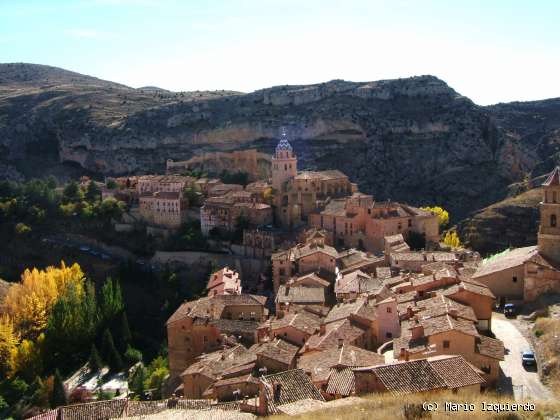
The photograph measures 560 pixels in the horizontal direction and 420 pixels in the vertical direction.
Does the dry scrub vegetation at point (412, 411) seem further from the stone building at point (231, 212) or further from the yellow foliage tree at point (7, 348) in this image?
the stone building at point (231, 212)

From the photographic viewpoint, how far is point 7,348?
A: 132 feet

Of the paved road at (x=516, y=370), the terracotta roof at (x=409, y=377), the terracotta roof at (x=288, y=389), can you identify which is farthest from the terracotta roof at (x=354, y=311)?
the terracotta roof at (x=409, y=377)

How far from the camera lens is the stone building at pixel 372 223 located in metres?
46.5

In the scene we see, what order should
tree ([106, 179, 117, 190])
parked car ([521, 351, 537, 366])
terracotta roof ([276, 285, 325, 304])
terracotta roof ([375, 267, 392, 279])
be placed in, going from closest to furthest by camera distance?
parked car ([521, 351, 537, 366]) < terracotta roof ([276, 285, 325, 304]) < terracotta roof ([375, 267, 392, 279]) < tree ([106, 179, 117, 190])

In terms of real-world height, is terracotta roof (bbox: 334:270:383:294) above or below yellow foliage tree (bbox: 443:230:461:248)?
above

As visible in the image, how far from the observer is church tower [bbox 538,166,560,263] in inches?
1261

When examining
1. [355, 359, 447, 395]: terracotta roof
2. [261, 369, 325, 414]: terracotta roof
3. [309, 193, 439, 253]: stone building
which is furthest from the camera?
[309, 193, 439, 253]: stone building

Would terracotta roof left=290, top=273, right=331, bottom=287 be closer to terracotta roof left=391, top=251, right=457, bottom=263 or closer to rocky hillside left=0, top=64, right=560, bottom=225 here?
terracotta roof left=391, top=251, right=457, bottom=263

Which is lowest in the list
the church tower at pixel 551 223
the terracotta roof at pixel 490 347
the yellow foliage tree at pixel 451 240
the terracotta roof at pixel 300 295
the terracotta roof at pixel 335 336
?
the yellow foliage tree at pixel 451 240

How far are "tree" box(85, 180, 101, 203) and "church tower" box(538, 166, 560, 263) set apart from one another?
4435 centimetres

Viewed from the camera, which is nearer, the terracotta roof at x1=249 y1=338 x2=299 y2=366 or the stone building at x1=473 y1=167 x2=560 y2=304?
the terracotta roof at x1=249 y1=338 x2=299 y2=366

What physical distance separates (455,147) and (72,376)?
190 feet

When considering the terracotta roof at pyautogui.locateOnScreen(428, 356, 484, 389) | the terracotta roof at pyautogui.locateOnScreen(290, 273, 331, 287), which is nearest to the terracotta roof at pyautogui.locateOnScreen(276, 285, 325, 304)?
the terracotta roof at pyautogui.locateOnScreen(290, 273, 331, 287)

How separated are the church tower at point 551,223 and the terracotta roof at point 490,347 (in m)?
9.63
